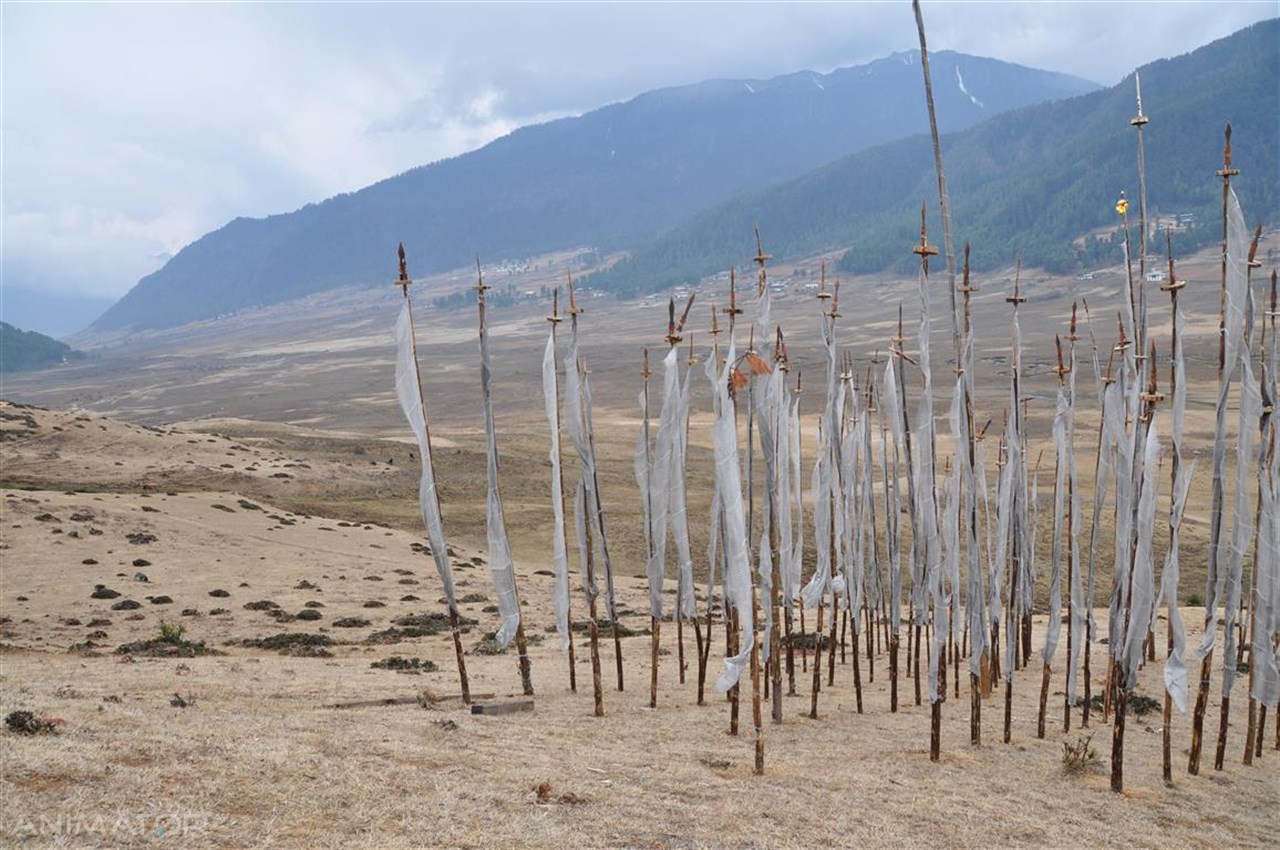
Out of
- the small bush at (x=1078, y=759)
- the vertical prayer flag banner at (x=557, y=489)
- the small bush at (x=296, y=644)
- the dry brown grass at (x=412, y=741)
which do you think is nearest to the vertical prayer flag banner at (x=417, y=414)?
the vertical prayer flag banner at (x=557, y=489)

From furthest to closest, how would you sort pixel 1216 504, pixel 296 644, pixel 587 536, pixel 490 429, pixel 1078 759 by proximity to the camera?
pixel 296 644
pixel 587 536
pixel 490 429
pixel 1078 759
pixel 1216 504

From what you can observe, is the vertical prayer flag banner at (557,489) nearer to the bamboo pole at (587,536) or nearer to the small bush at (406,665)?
the bamboo pole at (587,536)

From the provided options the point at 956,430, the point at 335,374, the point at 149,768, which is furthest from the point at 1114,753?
the point at 335,374

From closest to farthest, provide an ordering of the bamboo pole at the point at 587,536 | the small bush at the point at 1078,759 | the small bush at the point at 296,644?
the small bush at the point at 1078,759 < the bamboo pole at the point at 587,536 < the small bush at the point at 296,644

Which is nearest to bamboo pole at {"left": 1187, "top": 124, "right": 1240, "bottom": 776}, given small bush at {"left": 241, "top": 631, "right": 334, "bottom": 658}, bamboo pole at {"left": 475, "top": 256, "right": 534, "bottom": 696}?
bamboo pole at {"left": 475, "top": 256, "right": 534, "bottom": 696}

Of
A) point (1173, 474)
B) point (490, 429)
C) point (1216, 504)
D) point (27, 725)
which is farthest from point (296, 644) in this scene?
point (1216, 504)

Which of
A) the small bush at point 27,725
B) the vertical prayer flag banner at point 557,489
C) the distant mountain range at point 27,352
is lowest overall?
the small bush at point 27,725

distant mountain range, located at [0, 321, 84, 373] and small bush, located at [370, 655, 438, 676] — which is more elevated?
distant mountain range, located at [0, 321, 84, 373]

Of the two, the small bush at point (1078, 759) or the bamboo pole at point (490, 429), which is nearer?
the small bush at point (1078, 759)

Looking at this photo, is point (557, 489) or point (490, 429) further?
point (490, 429)

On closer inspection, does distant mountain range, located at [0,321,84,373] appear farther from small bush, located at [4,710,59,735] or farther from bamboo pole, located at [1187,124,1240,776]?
bamboo pole, located at [1187,124,1240,776]

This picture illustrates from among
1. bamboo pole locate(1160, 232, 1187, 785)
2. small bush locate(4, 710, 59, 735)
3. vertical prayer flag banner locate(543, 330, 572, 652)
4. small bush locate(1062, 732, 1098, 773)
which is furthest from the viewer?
vertical prayer flag banner locate(543, 330, 572, 652)

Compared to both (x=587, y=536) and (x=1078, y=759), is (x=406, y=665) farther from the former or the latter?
(x=1078, y=759)

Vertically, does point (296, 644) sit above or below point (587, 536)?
below
